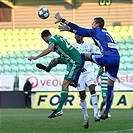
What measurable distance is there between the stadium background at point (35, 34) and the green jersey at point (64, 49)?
13.5 metres

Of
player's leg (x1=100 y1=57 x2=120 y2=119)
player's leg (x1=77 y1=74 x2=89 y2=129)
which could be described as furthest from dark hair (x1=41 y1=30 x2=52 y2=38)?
player's leg (x1=77 y1=74 x2=89 y2=129)

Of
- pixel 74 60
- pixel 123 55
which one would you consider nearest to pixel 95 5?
pixel 123 55

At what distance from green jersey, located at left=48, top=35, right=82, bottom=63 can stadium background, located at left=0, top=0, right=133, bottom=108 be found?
532 inches

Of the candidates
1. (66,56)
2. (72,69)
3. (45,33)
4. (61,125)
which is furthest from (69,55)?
(61,125)

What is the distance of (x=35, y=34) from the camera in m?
28.8

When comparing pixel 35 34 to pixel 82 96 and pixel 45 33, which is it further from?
pixel 45 33

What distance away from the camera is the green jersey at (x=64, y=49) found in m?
11.0

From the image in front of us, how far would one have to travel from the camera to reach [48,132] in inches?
389

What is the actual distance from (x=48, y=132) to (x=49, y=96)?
49.8 ft

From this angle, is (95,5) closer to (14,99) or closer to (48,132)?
(14,99)

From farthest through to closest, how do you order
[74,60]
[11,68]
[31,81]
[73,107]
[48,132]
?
[11,68]
[31,81]
[73,107]
[74,60]
[48,132]

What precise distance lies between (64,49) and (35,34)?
17843 mm

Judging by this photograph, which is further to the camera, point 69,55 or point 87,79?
point 87,79

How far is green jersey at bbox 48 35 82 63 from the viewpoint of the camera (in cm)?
1098
